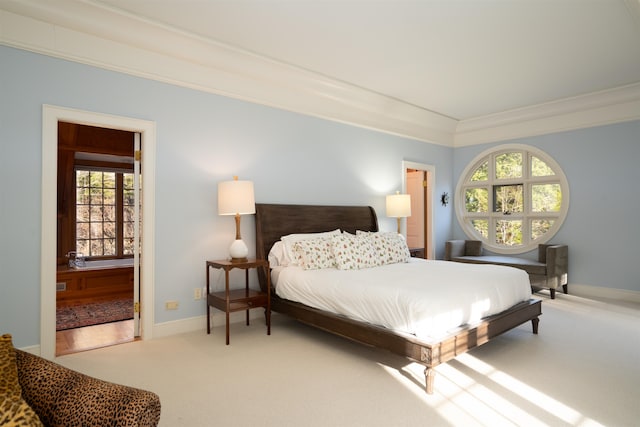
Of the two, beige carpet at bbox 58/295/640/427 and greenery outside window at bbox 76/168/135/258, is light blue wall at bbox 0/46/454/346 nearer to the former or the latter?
beige carpet at bbox 58/295/640/427

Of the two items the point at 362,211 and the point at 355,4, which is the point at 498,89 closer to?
the point at 362,211

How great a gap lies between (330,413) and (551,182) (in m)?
5.34

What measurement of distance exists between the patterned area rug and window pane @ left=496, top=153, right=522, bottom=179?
5.90 metres

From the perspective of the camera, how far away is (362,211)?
17.6ft

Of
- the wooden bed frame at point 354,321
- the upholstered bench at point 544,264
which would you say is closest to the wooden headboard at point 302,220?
the wooden bed frame at point 354,321

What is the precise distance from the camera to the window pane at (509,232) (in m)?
6.34

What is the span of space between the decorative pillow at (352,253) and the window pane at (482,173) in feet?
11.6

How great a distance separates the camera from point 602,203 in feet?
17.8

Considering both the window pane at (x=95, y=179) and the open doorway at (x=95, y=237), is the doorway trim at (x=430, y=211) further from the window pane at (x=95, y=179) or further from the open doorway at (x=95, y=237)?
the window pane at (x=95, y=179)

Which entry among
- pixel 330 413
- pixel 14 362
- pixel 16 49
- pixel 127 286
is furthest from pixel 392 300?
pixel 127 286

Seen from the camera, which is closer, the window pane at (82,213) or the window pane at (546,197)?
the window pane at (546,197)

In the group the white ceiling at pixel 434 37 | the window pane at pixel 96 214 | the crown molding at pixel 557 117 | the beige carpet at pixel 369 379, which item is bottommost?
the beige carpet at pixel 369 379

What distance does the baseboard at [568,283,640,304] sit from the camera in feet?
16.8

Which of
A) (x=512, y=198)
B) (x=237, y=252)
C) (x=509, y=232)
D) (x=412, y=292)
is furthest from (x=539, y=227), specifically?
(x=237, y=252)
